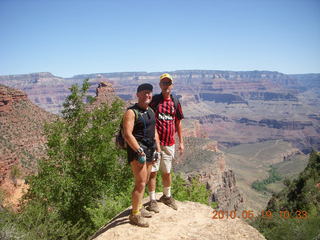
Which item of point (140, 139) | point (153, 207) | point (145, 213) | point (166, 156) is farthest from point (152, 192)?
point (140, 139)

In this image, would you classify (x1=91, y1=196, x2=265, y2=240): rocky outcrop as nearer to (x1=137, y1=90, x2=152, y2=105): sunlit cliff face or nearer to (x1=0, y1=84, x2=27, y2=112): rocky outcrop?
(x1=137, y1=90, x2=152, y2=105): sunlit cliff face

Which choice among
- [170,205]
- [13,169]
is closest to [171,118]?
[170,205]

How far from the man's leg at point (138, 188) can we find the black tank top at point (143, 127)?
1.50 ft

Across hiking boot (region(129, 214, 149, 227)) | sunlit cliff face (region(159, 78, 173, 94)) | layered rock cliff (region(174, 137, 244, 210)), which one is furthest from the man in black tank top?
layered rock cliff (region(174, 137, 244, 210))

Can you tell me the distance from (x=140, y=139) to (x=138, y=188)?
1.00 metres

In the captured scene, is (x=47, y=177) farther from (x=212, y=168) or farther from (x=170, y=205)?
(x=212, y=168)

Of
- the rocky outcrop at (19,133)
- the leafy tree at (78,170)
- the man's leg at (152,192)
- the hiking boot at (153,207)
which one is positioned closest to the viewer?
the man's leg at (152,192)

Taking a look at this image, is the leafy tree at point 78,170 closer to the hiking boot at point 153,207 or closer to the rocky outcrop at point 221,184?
the hiking boot at point 153,207

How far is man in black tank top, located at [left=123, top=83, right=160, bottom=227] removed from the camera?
5285 mm

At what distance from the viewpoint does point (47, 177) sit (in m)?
12.7

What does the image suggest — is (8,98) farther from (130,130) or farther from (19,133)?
(130,130)

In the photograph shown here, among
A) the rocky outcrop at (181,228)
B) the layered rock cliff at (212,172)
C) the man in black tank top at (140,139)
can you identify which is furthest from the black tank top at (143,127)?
the layered rock cliff at (212,172)

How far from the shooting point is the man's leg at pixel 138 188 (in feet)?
18.1

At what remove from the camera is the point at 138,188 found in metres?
5.67
